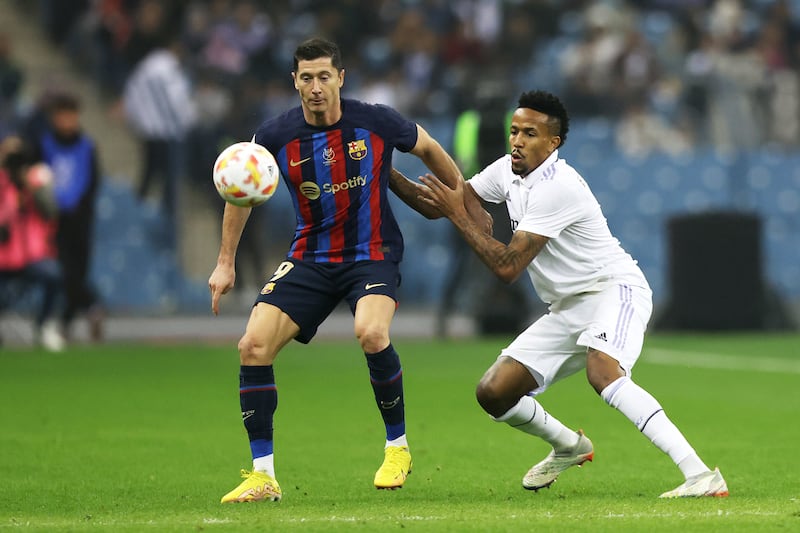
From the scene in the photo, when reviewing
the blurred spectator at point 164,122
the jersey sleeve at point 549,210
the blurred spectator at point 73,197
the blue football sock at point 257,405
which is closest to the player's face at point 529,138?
the jersey sleeve at point 549,210

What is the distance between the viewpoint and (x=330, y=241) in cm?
784

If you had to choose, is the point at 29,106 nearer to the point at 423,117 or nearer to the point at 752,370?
the point at 423,117

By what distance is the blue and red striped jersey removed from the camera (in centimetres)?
775

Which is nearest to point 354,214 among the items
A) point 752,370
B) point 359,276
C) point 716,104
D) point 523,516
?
point 359,276

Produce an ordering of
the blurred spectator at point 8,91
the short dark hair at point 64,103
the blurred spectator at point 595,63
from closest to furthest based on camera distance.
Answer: the short dark hair at point 64,103
the blurred spectator at point 8,91
the blurred spectator at point 595,63

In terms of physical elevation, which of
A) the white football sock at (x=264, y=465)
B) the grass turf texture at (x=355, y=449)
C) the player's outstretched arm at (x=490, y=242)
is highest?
the player's outstretched arm at (x=490, y=242)

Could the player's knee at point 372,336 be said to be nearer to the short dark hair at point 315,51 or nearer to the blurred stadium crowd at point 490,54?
the short dark hair at point 315,51

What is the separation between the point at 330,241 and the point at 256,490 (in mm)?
1387

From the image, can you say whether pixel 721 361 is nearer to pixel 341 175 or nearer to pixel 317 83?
pixel 341 175

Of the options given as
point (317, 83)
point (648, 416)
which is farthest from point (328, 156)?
point (648, 416)

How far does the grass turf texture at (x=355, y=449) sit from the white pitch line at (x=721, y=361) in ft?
0.14

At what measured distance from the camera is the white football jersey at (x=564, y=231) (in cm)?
741

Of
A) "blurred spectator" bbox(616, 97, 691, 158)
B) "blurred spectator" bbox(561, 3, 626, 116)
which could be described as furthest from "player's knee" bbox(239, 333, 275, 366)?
"blurred spectator" bbox(616, 97, 691, 158)

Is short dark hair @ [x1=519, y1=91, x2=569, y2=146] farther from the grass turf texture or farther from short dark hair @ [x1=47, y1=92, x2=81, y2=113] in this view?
short dark hair @ [x1=47, y1=92, x2=81, y2=113]
